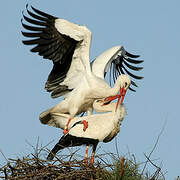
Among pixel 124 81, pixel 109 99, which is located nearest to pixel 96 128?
pixel 109 99

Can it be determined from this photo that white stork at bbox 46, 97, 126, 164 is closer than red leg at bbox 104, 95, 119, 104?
Yes

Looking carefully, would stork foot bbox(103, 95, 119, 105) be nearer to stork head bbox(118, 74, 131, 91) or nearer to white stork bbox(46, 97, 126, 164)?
white stork bbox(46, 97, 126, 164)

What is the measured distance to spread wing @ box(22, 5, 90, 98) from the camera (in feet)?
42.2

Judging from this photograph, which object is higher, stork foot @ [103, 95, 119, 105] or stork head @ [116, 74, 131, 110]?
stork head @ [116, 74, 131, 110]

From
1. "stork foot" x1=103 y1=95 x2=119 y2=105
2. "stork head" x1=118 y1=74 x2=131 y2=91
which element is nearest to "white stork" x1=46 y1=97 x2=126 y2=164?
"stork foot" x1=103 y1=95 x2=119 y2=105

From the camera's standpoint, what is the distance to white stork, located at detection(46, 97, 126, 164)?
1248 centimetres

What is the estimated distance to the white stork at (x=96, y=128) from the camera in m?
12.5

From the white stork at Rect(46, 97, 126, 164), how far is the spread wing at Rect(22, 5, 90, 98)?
2.84ft

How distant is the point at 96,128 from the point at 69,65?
1.45 metres

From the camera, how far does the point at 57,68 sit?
529 inches

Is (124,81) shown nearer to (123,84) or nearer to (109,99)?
(123,84)

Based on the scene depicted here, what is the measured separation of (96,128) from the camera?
41.4ft

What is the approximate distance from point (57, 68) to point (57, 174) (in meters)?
3.12

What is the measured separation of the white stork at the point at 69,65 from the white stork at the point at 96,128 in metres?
0.21
